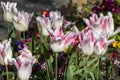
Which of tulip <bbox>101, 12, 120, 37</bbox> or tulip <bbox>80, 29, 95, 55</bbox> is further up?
tulip <bbox>101, 12, 120, 37</bbox>

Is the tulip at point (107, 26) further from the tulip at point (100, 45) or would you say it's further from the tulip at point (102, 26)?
the tulip at point (100, 45)

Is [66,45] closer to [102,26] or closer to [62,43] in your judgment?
[62,43]

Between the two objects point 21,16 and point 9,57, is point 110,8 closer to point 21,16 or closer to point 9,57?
point 21,16

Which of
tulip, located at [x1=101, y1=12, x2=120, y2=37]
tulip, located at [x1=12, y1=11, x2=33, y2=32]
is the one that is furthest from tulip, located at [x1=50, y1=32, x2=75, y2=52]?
→ tulip, located at [x1=12, y1=11, x2=33, y2=32]

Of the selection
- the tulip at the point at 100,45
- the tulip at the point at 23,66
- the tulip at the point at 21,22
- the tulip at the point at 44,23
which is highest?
the tulip at the point at 21,22

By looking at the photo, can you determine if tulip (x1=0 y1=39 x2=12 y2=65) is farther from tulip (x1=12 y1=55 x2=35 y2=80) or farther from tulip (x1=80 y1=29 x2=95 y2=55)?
tulip (x1=80 y1=29 x2=95 y2=55)

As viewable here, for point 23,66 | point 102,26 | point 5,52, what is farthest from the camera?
point 102,26

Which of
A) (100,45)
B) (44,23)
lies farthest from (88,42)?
(44,23)

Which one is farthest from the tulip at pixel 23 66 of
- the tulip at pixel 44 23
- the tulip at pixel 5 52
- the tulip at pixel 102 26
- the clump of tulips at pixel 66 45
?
the tulip at pixel 102 26

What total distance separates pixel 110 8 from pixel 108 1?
0.09 m

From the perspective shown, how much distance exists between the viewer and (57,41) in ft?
8.86

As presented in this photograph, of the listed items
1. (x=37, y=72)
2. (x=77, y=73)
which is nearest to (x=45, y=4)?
(x=37, y=72)

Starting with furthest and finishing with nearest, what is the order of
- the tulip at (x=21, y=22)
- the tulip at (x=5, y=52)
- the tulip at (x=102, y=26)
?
1. the tulip at (x=21, y=22)
2. the tulip at (x=102, y=26)
3. the tulip at (x=5, y=52)

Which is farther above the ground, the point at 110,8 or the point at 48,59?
the point at 110,8
